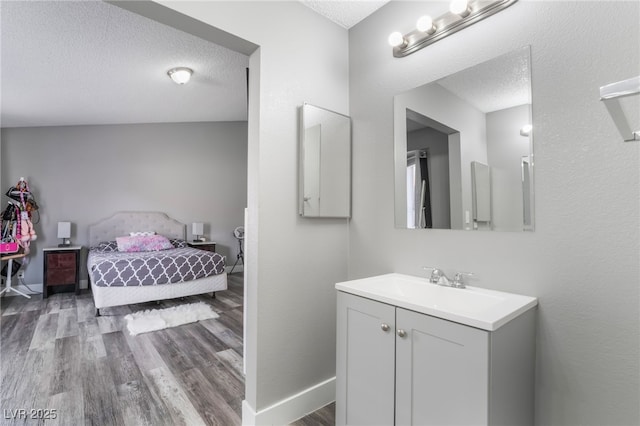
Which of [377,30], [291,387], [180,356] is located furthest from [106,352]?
[377,30]

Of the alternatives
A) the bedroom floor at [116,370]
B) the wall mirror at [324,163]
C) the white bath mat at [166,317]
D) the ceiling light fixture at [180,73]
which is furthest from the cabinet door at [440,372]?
the ceiling light fixture at [180,73]

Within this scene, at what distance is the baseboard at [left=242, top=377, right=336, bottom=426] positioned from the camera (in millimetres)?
1729

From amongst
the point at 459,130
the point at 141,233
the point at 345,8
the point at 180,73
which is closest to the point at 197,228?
the point at 141,233

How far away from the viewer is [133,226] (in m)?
5.51

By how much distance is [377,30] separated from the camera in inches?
81.0

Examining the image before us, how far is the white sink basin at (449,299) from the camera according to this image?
1110mm

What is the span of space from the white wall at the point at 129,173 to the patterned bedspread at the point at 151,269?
5.92 ft

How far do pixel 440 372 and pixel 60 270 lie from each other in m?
5.55

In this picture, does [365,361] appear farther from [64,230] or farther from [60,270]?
[64,230]

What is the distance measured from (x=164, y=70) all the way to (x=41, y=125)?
323 cm

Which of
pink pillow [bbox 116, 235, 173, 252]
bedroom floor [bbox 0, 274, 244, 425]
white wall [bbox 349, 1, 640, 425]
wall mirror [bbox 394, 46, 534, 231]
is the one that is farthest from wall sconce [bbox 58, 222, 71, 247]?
white wall [bbox 349, 1, 640, 425]

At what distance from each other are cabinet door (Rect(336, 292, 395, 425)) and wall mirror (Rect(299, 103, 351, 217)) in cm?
63

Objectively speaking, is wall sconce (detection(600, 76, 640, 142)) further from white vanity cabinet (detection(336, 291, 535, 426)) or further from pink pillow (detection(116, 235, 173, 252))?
pink pillow (detection(116, 235, 173, 252))

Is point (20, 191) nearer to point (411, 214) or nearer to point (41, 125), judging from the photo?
point (41, 125)
